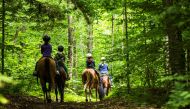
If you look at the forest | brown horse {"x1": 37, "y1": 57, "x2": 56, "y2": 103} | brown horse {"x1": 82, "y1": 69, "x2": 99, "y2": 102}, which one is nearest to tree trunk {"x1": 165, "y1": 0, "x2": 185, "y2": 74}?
the forest

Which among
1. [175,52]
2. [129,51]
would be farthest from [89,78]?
[175,52]

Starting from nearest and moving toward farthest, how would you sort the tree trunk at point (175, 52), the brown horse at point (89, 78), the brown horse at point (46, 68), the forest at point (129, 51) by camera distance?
the forest at point (129, 51) → the tree trunk at point (175, 52) → the brown horse at point (46, 68) → the brown horse at point (89, 78)

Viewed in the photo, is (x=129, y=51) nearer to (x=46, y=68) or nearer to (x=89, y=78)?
(x=46, y=68)

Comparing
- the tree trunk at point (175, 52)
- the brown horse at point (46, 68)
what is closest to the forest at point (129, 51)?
the tree trunk at point (175, 52)

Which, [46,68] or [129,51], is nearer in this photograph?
[129,51]

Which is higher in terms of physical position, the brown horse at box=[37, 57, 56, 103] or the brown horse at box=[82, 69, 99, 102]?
the brown horse at box=[37, 57, 56, 103]

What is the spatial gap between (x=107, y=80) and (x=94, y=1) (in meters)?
6.08

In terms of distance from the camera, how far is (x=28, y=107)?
38.5 feet

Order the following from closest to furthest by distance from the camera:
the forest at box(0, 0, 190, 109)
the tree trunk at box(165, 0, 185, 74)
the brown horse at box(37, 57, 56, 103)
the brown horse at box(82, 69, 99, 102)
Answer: the forest at box(0, 0, 190, 109), the tree trunk at box(165, 0, 185, 74), the brown horse at box(37, 57, 56, 103), the brown horse at box(82, 69, 99, 102)

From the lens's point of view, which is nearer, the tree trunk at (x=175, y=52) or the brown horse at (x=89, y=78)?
the tree trunk at (x=175, y=52)

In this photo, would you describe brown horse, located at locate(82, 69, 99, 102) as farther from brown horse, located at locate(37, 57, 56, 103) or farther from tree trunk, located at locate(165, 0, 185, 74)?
tree trunk, located at locate(165, 0, 185, 74)

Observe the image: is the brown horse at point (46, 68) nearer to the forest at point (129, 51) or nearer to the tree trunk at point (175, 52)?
the forest at point (129, 51)

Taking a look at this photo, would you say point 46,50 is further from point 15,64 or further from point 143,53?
point 15,64

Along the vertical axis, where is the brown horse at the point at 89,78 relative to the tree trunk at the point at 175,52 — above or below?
below
